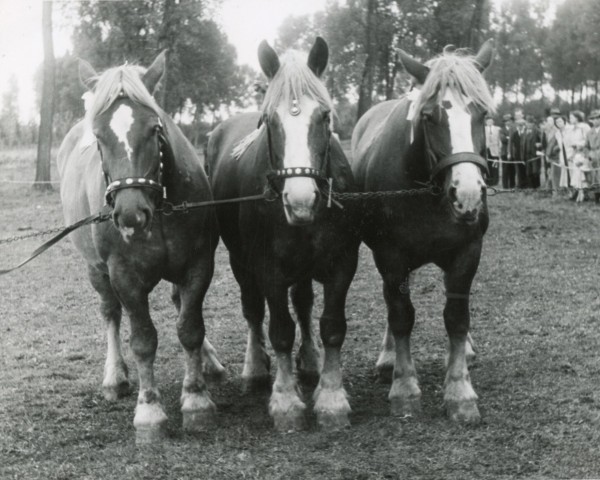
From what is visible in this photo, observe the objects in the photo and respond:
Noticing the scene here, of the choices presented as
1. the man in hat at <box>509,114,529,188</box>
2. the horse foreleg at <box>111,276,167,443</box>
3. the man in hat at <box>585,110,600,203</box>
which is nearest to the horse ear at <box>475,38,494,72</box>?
the horse foreleg at <box>111,276,167,443</box>

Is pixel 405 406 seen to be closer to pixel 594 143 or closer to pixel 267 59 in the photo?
pixel 267 59

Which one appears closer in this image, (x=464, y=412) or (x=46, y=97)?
(x=464, y=412)

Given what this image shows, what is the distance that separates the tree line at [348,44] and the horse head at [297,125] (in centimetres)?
208

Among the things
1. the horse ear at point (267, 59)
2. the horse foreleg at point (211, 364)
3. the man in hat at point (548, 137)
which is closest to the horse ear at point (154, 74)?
the horse ear at point (267, 59)

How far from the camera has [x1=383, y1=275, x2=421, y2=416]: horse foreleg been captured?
5.61 m

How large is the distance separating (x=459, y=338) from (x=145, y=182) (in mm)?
2550

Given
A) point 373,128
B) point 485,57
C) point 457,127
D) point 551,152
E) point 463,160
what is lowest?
point 463,160

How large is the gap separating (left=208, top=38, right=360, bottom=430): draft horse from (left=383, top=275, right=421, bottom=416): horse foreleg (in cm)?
39

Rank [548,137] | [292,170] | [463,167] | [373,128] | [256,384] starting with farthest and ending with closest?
[548,137]
[373,128]
[256,384]
[463,167]
[292,170]

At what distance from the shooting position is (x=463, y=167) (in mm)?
4770

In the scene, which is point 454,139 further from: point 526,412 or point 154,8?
point 154,8

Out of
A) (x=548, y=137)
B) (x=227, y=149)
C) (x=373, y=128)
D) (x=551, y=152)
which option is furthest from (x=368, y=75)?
(x=227, y=149)

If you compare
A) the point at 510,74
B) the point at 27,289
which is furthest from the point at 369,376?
the point at 510,74

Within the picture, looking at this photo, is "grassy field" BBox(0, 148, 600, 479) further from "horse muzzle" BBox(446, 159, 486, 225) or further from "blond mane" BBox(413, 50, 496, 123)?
"blond mane" BBox(413, 50, 496, 123)
